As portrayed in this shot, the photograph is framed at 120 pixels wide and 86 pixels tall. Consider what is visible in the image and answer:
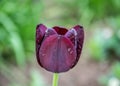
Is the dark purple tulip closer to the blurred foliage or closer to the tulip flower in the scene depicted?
the tulip flower

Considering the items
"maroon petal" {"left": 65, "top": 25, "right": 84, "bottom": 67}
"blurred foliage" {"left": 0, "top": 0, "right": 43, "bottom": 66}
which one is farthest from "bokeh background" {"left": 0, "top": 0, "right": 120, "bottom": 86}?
"maroon petal" {"left": 65, "top": 25, "right": 84, "bottom": 67}

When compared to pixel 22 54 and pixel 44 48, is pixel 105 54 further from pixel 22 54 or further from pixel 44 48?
pixel 44 48

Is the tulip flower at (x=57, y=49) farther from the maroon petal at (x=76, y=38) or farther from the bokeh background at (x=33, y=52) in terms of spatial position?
the bokeh background at (x=33, y=52)

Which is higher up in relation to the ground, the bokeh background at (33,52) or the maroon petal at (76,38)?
the maroon petal at (76,38)

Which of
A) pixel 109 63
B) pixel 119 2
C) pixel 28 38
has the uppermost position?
pixel 119 2

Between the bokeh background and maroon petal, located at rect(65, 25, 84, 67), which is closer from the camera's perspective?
maroon petal, located at rect(65, 25, 84, 67)

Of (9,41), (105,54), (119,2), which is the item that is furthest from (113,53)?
(9,41)

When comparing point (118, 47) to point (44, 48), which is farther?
point (118, 47)

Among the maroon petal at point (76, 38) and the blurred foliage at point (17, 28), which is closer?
the maroon petal at point (76, 38)

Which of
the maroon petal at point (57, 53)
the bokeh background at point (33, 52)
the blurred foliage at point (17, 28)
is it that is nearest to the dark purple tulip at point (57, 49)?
the maroon petal at point (57, 53)
